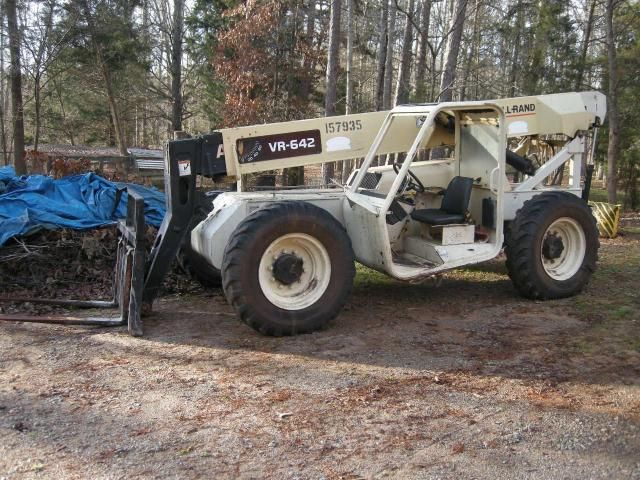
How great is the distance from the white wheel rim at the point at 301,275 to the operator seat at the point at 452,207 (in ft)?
4.84

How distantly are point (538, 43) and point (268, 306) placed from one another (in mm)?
24376

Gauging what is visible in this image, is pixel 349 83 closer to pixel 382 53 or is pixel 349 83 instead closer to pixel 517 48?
pixel 382 53

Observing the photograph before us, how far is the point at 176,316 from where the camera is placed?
6.66m

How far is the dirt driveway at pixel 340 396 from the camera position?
3.58 meters

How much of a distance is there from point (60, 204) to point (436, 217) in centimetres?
500

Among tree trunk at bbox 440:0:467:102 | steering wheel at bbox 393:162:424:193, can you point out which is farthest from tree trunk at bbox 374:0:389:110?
steering wheel at bbox 393:162:424:193

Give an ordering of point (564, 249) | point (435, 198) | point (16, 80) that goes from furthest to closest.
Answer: point (16, 80) → point (435, 198) → point (564, 249)

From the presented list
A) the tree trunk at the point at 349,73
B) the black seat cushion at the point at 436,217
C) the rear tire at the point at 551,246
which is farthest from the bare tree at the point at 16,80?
the rear tire at the point at 551,246

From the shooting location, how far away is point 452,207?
22.8 feet

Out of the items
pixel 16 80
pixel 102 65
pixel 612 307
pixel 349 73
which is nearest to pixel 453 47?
pixel 349 73

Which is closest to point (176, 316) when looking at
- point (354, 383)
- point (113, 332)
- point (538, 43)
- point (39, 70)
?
point (113, 332)

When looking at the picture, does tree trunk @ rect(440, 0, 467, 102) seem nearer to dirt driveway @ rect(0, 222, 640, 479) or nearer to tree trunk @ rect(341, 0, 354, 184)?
tree trunk @ rect(341, 0, 354, 184)

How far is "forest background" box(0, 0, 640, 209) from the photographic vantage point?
61.7ft

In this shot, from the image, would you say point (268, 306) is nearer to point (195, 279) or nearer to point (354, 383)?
point (354, 383)
